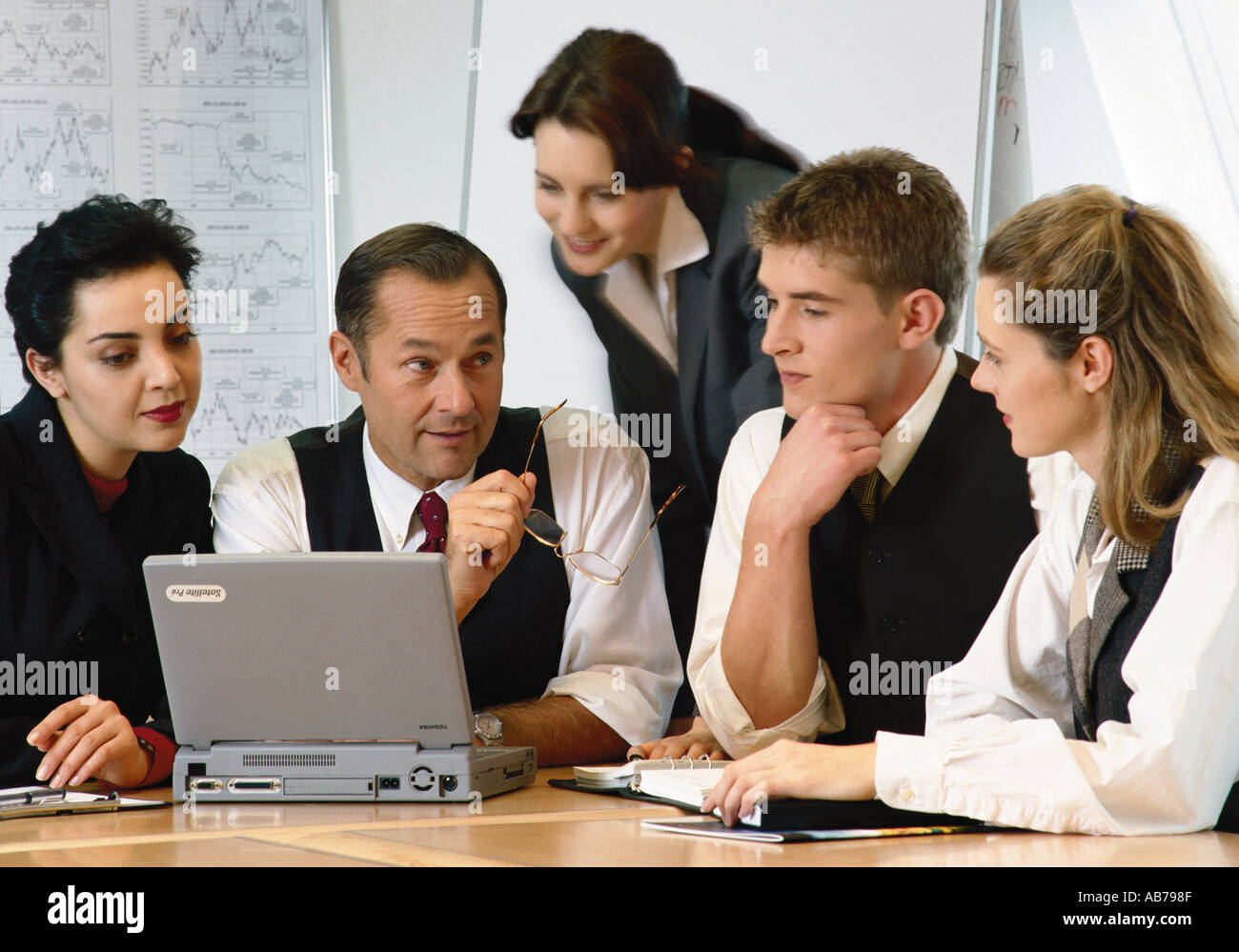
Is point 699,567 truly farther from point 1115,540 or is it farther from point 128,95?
point 128,95

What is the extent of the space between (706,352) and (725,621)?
1082 millimetres

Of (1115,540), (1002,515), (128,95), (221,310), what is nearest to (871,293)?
(1002,515)

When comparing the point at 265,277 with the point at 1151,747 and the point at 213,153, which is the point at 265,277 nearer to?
the point at 213,153

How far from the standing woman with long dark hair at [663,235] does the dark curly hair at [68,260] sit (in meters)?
1.11

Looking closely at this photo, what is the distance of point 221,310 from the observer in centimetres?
334

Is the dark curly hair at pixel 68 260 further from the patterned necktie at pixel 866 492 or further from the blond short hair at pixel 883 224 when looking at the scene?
the patterned necktie at pixel 866 492

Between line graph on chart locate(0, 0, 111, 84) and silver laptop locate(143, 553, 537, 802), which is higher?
line graph on chart locate(0, 0, 111, 84)

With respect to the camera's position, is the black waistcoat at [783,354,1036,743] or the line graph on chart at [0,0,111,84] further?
the line graph on chart at [0,0,111,84]

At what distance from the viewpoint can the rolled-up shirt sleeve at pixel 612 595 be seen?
2.32 metres

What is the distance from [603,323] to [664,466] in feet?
1.27

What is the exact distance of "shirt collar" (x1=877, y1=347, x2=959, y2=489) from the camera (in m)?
2.33

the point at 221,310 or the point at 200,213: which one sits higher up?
the point at 200,213

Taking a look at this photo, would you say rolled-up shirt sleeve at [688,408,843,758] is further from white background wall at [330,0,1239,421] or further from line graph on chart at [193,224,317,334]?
line graph on chart at [193,224,317,334]

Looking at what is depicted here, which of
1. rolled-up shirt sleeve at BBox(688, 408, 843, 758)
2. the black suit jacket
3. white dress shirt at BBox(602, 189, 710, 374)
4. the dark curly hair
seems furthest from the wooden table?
white dress shirt at BBox(602, 189, 710, 374)
